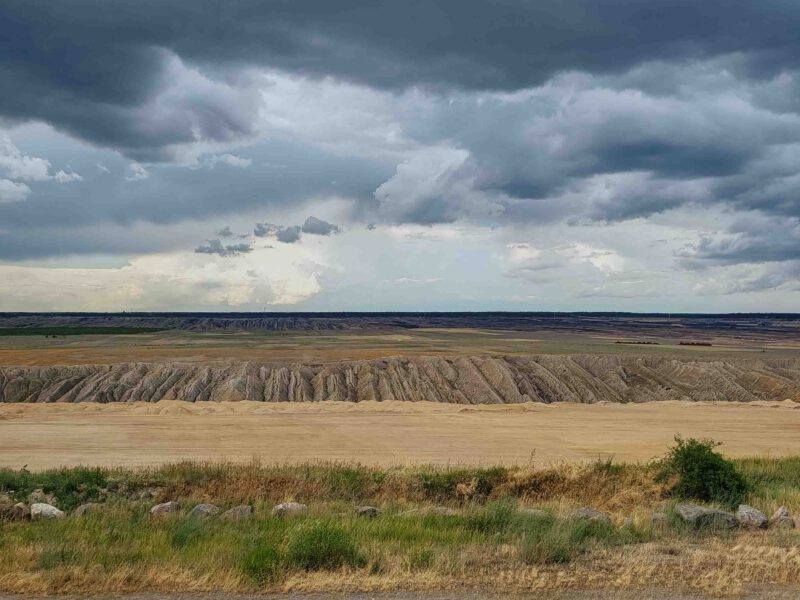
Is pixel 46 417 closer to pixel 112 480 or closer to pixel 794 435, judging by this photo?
pixel 112 480

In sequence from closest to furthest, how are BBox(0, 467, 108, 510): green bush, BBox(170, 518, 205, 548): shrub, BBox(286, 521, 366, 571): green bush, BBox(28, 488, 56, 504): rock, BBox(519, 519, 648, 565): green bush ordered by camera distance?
1. BBox(286, 521, 366, 571): green bush
2. BBox(519, 519, 648, 565): green bush
3. BBox(170, 518, 205, 548): shrub
4. BBox(28, 488, 56, 504): rock
5. BBox(0, 467, 108, 510): green bush

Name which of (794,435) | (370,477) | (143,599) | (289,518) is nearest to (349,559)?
(143,599)

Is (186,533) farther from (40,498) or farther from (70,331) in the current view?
(70,331)

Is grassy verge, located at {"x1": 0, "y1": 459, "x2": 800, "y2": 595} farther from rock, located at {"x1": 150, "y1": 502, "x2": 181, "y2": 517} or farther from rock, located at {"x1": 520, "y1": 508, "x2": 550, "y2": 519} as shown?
rock, located at {"x1": 150, "y1": 502, "x2": 181, "y2": 517}

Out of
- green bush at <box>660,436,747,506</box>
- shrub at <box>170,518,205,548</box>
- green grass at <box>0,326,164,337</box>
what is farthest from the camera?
green grass at <box>0,326,164,337</box>

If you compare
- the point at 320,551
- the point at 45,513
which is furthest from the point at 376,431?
the point at 320,551

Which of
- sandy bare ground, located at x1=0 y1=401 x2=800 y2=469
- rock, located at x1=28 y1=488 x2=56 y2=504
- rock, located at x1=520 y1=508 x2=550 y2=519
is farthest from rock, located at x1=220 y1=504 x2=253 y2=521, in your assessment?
sandy bare ground, located at x1=0 y1=401 x2=800 y2=469
